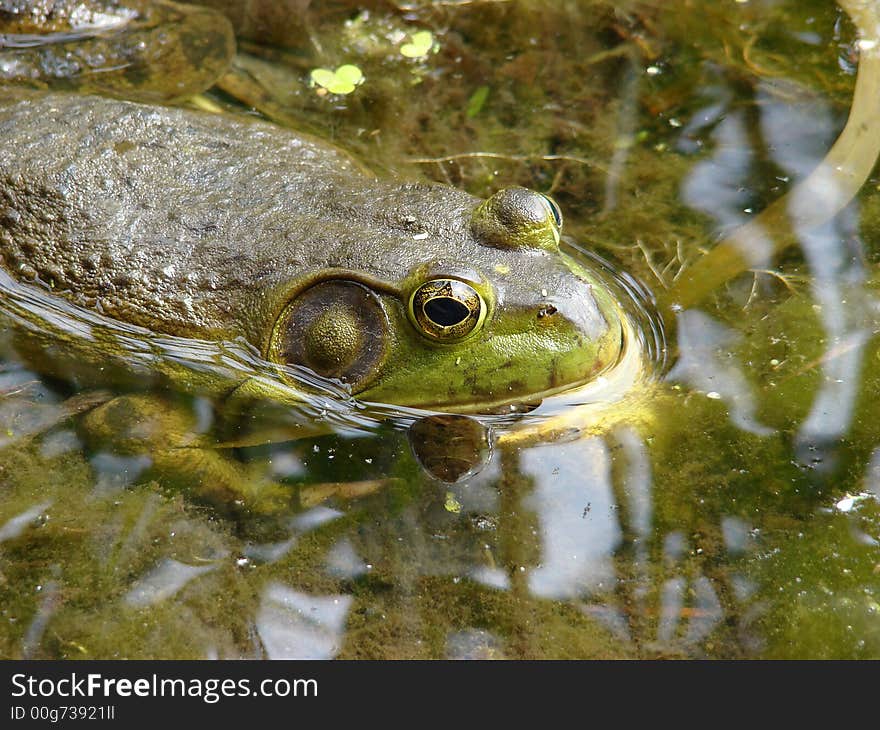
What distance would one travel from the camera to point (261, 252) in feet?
13.1

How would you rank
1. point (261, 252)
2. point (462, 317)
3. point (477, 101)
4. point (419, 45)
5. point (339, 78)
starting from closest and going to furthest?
point (462, 317) < point (261, 252) < point (477, 101) < point (339, 78) < point (419, 45)

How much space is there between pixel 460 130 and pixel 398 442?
7.98ft

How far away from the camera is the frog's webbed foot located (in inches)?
152

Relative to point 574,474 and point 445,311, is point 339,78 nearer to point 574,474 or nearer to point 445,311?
point 445,311

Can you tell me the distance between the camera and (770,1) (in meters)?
6.14

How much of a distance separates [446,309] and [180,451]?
1398mm

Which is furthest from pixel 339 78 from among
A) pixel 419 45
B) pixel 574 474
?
pixel 574 474

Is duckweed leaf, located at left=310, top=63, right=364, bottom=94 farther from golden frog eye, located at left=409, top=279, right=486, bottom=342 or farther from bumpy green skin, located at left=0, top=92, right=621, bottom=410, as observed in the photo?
golden frog eye, located at left=409, top=279, right=486, bottom=342

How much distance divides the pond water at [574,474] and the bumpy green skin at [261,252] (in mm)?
227

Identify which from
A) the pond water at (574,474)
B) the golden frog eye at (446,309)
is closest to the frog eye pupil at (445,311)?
the golden frog eye at (446,309)

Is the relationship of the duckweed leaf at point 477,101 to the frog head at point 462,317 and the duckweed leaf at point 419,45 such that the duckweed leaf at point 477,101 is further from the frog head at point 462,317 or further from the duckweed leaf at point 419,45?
the frog head at point 462,317

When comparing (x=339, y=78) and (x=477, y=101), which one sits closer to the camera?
(x=477, y=101)

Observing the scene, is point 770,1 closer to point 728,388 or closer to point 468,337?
point 728,388

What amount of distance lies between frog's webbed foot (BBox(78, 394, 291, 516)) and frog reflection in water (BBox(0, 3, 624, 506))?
0.04 ft
